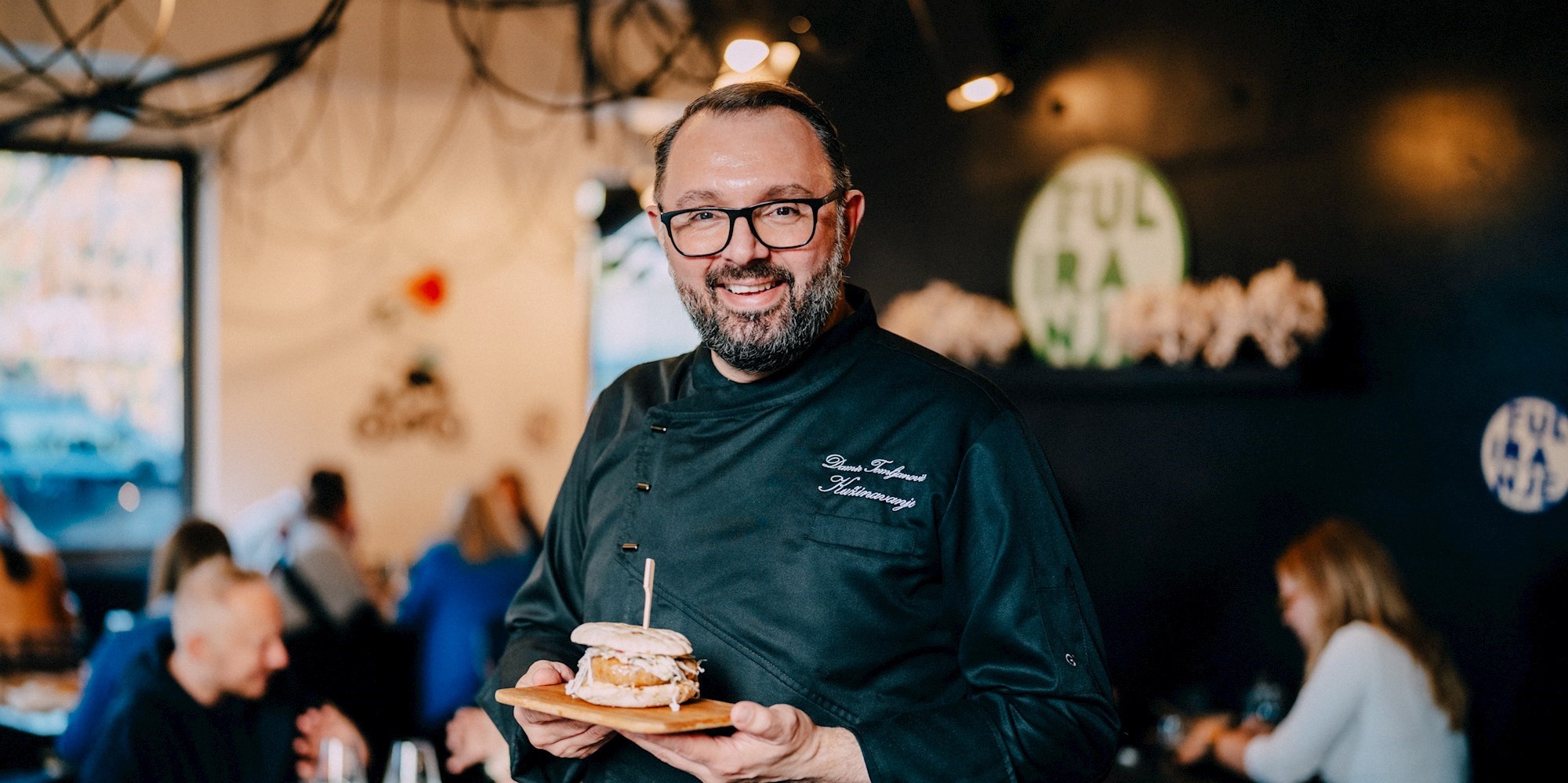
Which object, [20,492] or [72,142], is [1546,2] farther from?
[20,492]

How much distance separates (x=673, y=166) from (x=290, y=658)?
312cm

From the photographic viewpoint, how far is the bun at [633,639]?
53.4 inches

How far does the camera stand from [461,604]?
5.10 m

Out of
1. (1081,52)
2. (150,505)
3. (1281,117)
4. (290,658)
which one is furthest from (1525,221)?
(150,505)

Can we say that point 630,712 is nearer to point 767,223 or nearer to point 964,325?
point 767,223

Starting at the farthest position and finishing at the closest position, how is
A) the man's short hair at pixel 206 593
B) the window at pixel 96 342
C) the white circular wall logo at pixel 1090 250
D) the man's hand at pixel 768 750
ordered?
1. the window at pixel 96 342
2. the white circular wall logo at pixel 1090 250
3. the man's short hair at pixel 206 593
4. the man's hand at pixel 768 750

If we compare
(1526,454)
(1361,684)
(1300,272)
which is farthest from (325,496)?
(1526,454)

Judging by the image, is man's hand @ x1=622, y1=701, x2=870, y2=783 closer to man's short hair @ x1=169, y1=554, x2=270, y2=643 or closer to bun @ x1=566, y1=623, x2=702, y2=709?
bun @ x1=566, y1=623, x2=702, y2=709

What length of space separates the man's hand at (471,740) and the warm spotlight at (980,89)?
240cm

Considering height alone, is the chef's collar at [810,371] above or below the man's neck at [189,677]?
above

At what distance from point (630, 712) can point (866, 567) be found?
33 centimetres

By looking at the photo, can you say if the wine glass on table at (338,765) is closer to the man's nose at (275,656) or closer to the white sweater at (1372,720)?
the man's nose at (275,656)

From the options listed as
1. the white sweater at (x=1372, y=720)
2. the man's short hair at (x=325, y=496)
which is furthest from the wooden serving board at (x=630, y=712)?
the man's short hair at (x=325, y=496)

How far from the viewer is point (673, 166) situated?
1489 mm
